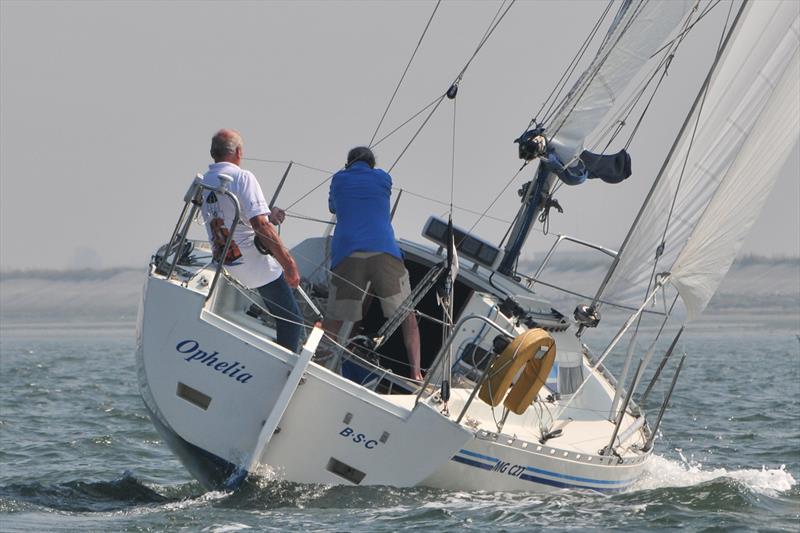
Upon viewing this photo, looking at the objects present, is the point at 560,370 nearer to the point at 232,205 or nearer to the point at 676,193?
the point at 676,193

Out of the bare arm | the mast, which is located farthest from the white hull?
the mast

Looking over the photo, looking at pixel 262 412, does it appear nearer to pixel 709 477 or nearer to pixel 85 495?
pixel 85 495

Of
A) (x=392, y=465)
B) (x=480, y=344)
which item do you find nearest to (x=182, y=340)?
(x=392, y=465)

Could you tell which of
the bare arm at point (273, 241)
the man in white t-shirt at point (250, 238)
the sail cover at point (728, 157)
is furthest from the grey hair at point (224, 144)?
the sail cover at point (728, 157)

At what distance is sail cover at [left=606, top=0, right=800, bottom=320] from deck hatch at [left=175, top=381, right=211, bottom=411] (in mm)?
3764

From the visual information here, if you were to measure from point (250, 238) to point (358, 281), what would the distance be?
0.96 meters

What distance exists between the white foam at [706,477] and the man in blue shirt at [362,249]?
9.16 feet

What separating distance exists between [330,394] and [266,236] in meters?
1.12

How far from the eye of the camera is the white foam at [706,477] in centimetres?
1091

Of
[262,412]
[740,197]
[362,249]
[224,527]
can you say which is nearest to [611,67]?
[740,197]

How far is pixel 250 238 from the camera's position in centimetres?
899

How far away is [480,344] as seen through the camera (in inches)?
408

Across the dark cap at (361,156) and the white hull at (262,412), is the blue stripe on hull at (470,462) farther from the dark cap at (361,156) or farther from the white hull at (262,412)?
the dark cap at (361,156)

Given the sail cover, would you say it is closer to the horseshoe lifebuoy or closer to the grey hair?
the horseshoe lifebuoy
